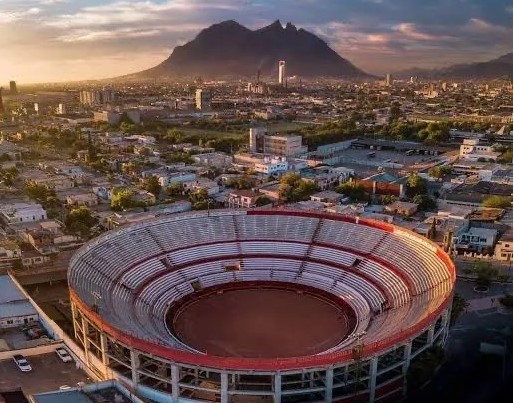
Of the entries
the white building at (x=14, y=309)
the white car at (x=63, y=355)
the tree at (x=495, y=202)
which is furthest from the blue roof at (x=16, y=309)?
the tree at (x=495, y=202)

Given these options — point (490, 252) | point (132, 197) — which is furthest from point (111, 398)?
point (132, 197)

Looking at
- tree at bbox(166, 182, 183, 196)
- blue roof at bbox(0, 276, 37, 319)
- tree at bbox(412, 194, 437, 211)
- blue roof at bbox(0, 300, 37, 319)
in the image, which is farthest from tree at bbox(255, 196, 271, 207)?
blue roof at bbox(0, 300, 37, 319)

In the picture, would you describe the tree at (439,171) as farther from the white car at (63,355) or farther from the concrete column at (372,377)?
the white car at (63,355)

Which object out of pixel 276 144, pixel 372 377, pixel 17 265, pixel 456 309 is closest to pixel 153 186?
pixel 17 265

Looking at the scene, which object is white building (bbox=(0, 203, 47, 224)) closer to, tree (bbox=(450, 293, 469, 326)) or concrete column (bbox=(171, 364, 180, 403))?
concrete column (bbox=(171, 364, 180, 403))

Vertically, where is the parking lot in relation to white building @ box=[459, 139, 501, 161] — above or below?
below

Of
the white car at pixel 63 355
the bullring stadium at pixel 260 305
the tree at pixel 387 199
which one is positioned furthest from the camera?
the tree at pixel 387 199
